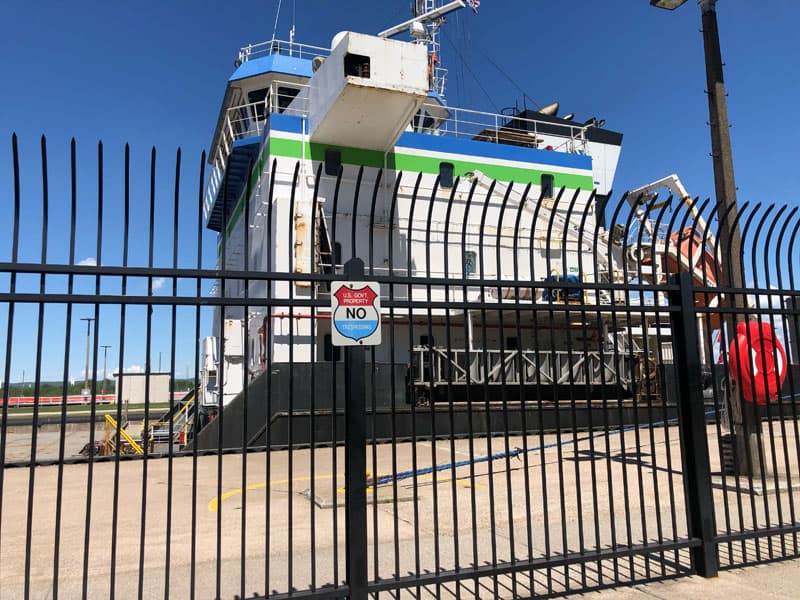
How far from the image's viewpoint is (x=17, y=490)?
8625 millimetres

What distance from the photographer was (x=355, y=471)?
357 cm

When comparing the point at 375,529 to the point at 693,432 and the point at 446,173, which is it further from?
the point at 446,173

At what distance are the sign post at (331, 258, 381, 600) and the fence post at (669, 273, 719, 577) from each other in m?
2.56

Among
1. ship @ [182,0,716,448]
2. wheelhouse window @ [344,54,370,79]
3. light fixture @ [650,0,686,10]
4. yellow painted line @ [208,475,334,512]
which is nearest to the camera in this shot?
yellow painted line @ [208,475,334,512]

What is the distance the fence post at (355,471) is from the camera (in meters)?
3.51

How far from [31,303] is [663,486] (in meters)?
7.51

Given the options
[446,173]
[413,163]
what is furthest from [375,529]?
[446,173]

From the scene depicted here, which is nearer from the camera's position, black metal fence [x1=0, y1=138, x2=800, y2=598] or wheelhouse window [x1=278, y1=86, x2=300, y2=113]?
black metal fence [x1=0, y1=138, x2=800, y2=598]

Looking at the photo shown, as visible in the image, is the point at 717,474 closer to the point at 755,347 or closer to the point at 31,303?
the point at 755,347

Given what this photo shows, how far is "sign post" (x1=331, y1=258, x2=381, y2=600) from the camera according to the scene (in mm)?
3518

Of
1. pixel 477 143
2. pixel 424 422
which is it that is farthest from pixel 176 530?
pixel 477 143

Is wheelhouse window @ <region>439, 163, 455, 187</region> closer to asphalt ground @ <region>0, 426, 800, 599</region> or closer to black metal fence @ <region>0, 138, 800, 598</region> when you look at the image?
black metal fence @ <region>0, 138, 800, 598</region>

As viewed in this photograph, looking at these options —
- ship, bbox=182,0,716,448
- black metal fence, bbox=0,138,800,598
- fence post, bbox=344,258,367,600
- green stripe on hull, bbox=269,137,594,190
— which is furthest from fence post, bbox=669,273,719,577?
green stripe on hull, bbox=269,137,594,190

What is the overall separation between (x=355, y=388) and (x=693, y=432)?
8.93ft
